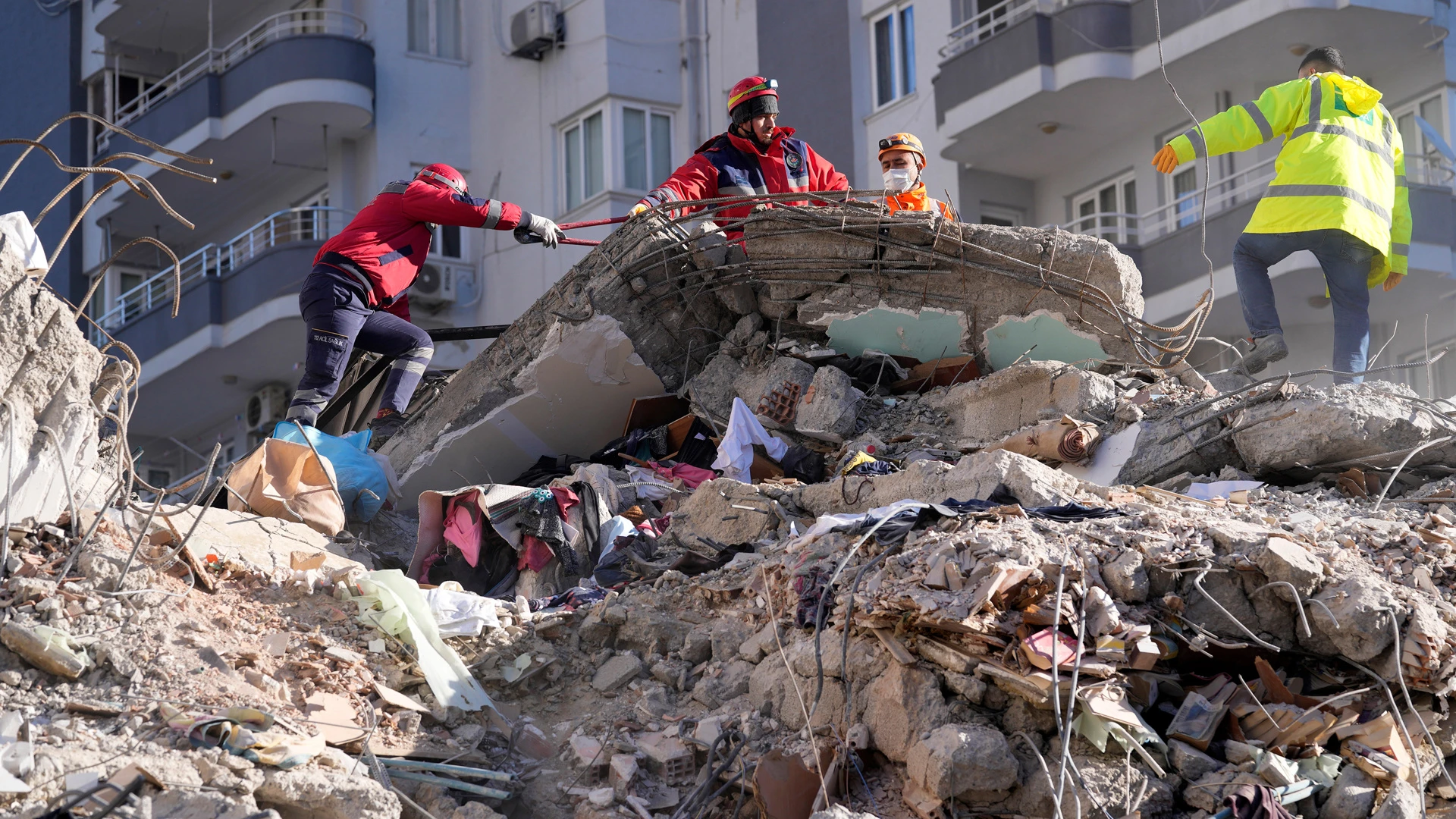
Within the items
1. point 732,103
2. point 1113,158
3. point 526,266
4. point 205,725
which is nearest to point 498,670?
point 205,725

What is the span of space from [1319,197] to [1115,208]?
8.62 meters

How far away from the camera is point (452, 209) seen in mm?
7711

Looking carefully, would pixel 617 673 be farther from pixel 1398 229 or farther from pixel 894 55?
pixel 894 55

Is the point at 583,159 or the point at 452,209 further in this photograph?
the point at 583,159

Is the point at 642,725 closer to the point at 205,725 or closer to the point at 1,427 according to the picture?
the point at 205,725

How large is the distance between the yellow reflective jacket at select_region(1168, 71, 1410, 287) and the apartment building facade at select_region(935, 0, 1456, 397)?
4.35 m

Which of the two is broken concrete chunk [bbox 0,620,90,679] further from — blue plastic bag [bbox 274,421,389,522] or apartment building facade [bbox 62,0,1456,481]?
apartment building facade [bbox 62,0,1456,481]

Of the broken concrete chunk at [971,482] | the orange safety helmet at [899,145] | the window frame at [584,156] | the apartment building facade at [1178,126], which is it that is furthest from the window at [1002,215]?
the broken concrete chunk at [971,482]

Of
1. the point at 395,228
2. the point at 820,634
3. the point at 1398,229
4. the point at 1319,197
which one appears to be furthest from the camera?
the point at 1398,229

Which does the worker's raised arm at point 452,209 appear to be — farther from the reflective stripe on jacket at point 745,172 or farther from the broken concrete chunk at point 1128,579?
the broken concrete chunk at point 1128,579

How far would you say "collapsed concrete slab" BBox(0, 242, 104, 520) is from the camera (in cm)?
500

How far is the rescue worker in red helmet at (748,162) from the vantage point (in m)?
8.32

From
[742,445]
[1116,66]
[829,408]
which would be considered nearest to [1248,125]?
[829,408]

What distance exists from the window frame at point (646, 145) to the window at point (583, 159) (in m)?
0.25
